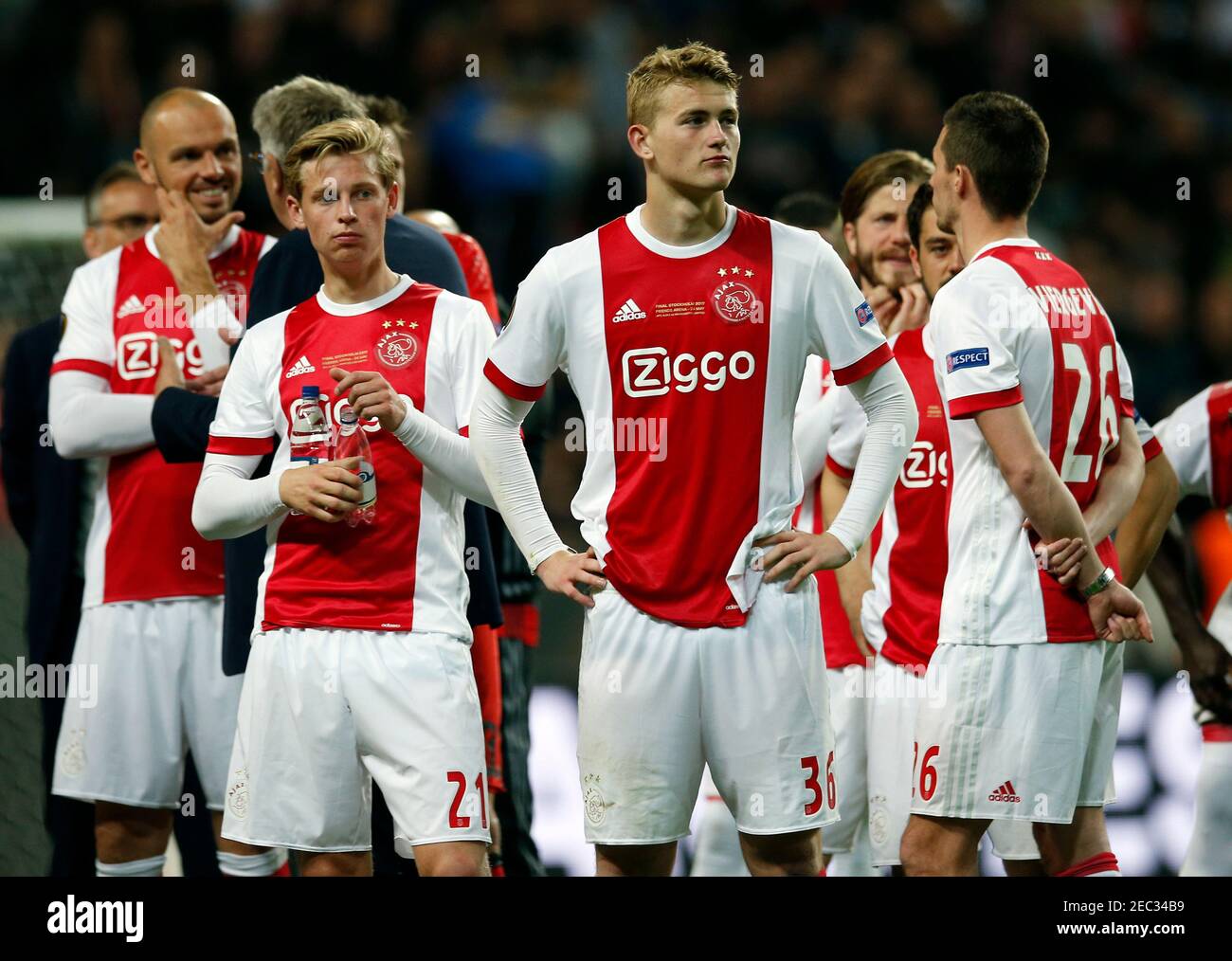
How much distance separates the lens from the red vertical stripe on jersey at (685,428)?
3.73m

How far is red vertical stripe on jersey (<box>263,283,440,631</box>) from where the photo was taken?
3887mm

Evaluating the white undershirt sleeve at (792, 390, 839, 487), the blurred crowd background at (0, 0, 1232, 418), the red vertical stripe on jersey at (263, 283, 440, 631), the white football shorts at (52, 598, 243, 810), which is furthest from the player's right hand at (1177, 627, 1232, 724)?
the blurred crowd background at (0, 0, 1232, 418)

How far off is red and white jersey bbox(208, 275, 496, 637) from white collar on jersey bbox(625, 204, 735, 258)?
1.50 ft

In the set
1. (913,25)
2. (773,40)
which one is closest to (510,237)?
(773,40)

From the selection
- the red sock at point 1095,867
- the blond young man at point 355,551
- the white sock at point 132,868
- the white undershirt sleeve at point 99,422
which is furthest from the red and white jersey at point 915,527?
the white sock at point 132,868

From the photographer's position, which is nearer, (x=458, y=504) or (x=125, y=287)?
(x=458, y=504)

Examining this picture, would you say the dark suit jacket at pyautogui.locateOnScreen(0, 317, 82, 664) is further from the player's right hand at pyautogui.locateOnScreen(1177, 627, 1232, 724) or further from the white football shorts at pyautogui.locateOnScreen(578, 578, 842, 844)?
the player's right hand at pyautogui.locateOnScreen(1177, 627, 1232, 724)

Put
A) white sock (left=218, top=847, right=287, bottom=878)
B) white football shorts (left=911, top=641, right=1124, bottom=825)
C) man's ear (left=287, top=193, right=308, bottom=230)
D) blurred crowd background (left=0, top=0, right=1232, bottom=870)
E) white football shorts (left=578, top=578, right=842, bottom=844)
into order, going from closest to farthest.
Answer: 1. white football shorts (left=578, top=578, right=842, bottom=844)
2. white football shorts (left=911, top=641, right=1124, bottom=825)
3. man's ear (left=287, top=193, right=308, bottom=230)
4. white sock (left=218, top=847, right=287, bottom=878)
5. blurred crowd background (left=0, top=0, right=1232, bottom=870)

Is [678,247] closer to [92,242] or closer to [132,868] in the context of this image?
[132,868]

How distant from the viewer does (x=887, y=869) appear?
212 inches

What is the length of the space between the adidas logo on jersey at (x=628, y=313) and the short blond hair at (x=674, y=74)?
0.43 meters
